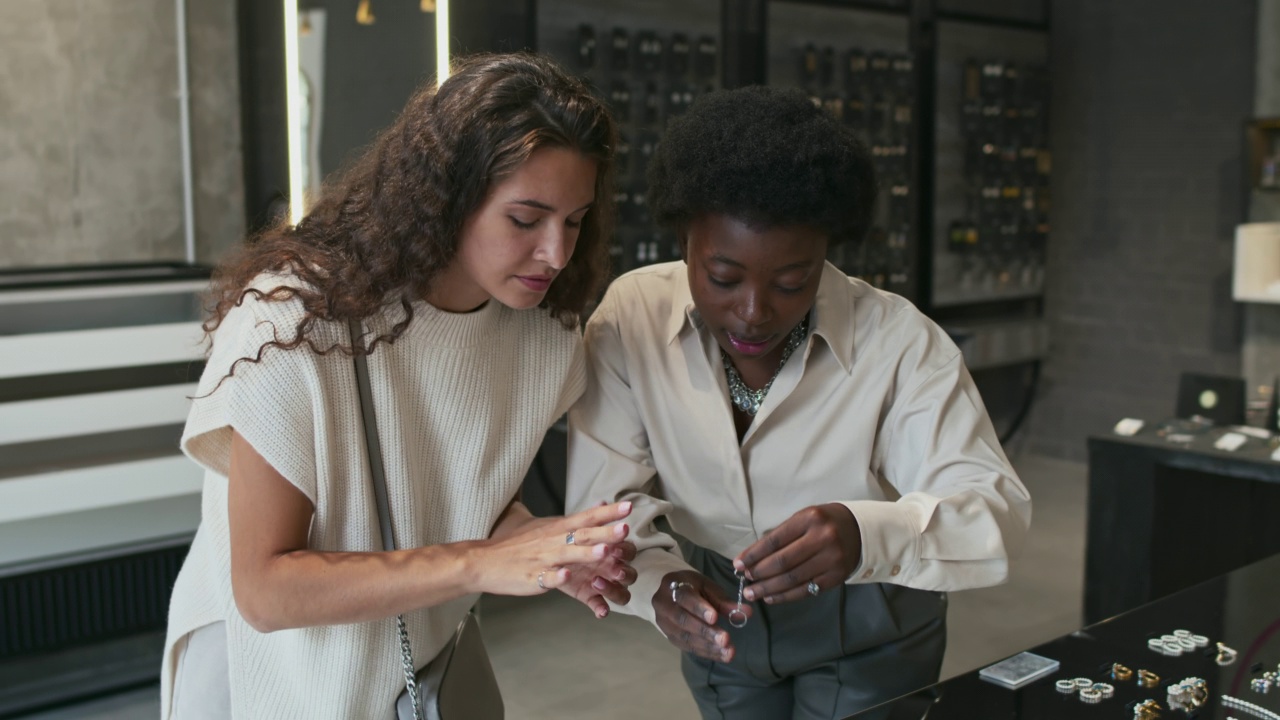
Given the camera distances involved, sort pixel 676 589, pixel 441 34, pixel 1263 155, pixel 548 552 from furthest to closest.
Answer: pixel 1263 155
pixel 441 34
pixel 676 589
pixel 548 552

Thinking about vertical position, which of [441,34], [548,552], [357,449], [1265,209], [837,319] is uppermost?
[441,34]

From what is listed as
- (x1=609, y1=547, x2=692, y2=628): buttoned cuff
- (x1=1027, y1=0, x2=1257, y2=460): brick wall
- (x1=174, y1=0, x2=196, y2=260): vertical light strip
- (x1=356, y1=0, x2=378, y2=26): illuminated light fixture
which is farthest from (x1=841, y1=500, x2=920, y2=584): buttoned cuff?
(x1=1027, y1=0, x2=1257, y2=460): brick wall

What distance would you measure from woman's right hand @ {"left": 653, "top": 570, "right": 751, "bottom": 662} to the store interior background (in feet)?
6.76

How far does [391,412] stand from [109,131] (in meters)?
3.09

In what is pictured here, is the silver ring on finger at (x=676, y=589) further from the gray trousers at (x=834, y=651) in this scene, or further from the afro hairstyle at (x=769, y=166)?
the afro hairstyle at (x=769, y=166)

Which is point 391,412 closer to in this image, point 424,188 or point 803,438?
point 424,188

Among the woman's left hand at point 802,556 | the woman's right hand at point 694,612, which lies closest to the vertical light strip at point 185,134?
the woman's right hand at point 694,612

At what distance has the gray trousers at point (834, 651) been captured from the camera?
6.03ft

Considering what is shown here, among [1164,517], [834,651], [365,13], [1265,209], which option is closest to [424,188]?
[834,651]

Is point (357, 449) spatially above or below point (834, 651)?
above

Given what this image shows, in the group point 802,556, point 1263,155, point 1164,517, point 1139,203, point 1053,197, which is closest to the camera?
point 802,556

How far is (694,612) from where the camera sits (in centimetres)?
164

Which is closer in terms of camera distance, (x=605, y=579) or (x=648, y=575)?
(x=605, y=579)

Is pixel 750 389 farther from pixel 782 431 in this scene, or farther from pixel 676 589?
pixel 676 589
